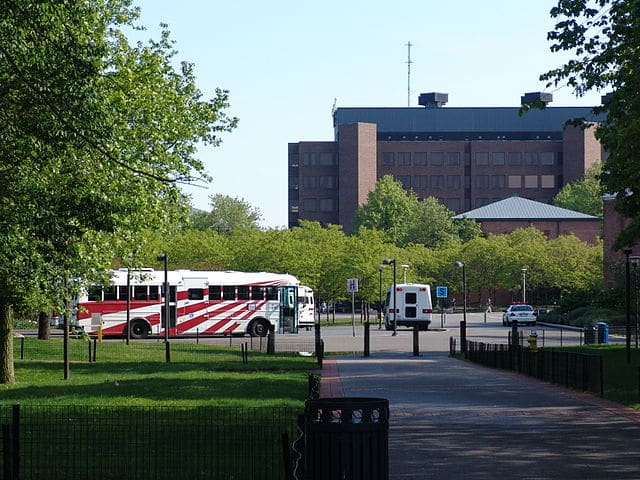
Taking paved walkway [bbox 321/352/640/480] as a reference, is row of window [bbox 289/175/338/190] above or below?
above

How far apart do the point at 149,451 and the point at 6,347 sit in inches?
668

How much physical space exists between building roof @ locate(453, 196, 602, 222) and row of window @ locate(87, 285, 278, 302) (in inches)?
3175

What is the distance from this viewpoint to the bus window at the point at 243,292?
62.5 m

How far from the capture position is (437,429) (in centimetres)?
1880

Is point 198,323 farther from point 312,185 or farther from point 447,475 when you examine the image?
point 312,185

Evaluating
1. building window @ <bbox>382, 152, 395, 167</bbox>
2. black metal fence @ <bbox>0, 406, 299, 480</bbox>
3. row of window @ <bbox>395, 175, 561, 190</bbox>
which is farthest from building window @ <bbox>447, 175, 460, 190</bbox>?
black metal fence @ <bbox>0, 406, 299, 480</bbox>

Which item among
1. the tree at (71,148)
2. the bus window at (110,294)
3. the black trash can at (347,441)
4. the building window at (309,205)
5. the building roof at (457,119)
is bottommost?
the black trash can at (347,441)

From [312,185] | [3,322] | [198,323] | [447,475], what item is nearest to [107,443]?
[447,475]

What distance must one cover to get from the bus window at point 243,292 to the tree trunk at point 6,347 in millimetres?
31020

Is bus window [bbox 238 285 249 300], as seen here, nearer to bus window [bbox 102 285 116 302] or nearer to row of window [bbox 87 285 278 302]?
row of window [bbox 87 285 278 302]

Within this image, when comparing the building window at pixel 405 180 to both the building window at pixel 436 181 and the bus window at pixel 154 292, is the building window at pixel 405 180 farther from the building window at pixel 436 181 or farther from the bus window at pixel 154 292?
the bus window at pixel 154 292

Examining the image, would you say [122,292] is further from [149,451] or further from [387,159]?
[387,159]

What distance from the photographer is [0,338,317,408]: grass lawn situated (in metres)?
23.2

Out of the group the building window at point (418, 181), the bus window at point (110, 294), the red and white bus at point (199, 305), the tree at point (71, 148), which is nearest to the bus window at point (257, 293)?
the red and white bus at point (199, 305)
